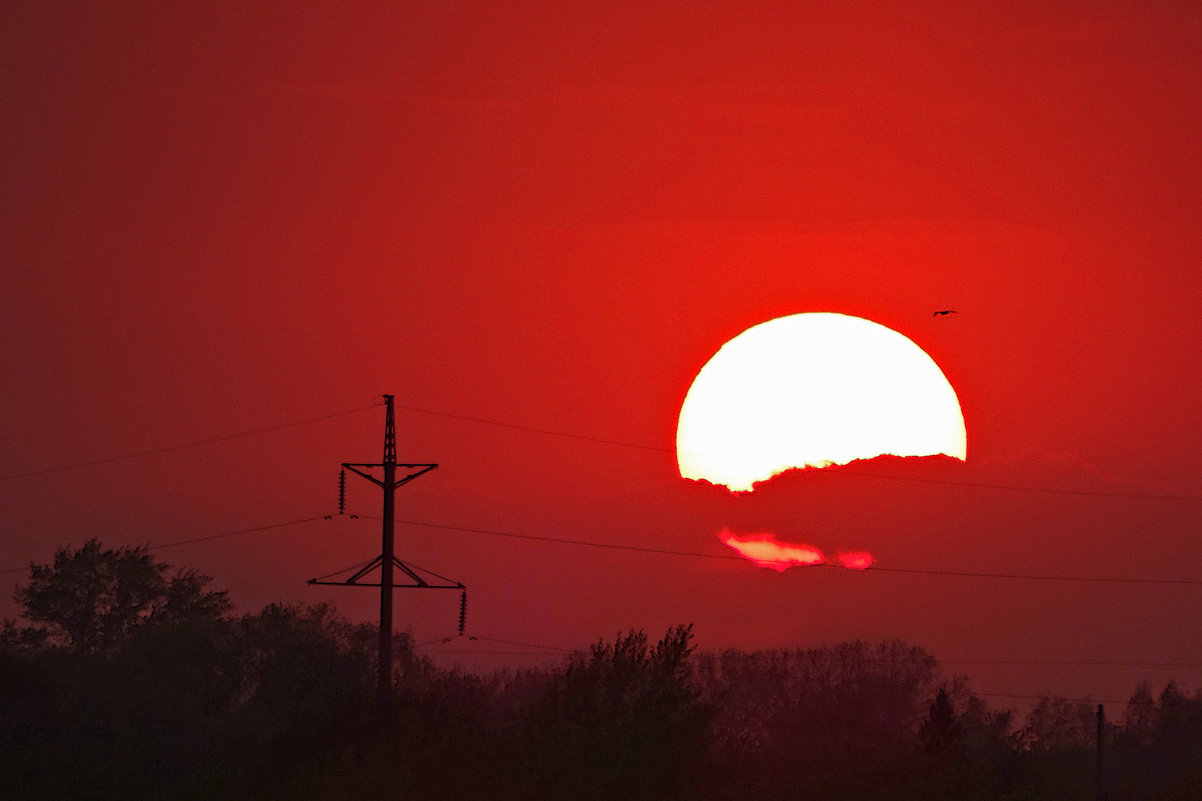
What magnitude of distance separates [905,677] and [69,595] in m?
79.5

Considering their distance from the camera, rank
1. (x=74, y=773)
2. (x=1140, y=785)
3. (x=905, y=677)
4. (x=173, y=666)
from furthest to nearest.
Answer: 1. (x=905, y=677)
2. (x=1140, y=785)
3. (x=173, y=666)
4. (x=74, y=773)

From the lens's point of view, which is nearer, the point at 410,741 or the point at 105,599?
the point at 410,741

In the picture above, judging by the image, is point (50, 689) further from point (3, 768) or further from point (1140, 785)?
point (1140, 785)

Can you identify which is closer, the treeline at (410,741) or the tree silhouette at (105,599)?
the treeline at (410,741)

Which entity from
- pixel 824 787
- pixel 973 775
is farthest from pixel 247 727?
pixel 973 775

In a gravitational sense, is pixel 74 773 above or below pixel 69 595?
below

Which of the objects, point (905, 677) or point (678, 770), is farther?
point (905, 677)

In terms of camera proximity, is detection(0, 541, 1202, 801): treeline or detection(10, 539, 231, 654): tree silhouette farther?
detection(10, 539, 231, 654): tree silhouette

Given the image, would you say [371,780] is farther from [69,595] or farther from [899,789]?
[69,595]

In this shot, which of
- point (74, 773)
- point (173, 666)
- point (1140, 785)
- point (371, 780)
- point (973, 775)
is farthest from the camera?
point (1140, 785)

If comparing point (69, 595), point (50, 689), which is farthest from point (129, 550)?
point (50, 689)

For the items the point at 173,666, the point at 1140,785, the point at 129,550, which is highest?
the point at 129,550

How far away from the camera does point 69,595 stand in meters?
143

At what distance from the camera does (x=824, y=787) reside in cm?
7219
